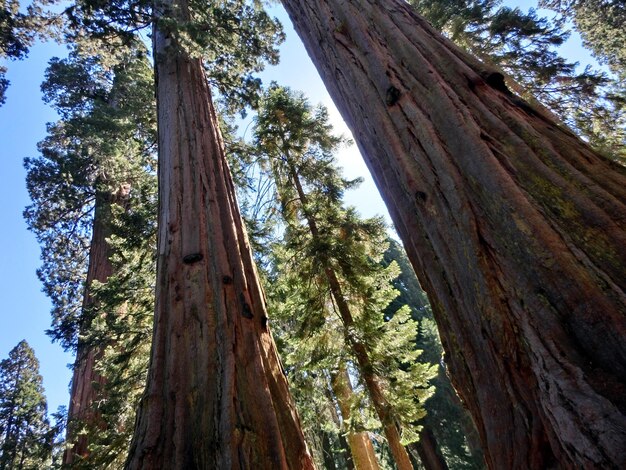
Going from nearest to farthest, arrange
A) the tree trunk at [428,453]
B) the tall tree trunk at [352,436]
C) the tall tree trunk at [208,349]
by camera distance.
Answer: the tall tree trunk at [208,349]
the tall tree trunk at [352,436]
the tree trunk at [428,453]

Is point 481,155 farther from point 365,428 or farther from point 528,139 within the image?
point 365,428

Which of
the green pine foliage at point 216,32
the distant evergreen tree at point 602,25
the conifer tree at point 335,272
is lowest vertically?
the conifer tree at point 335,272

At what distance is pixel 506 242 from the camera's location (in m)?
Result: 1.37

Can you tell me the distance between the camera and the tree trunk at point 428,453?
1603 cm

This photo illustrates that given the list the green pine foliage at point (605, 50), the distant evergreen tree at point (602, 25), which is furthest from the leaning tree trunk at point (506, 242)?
the distant evergreen tree at point (602, 25)

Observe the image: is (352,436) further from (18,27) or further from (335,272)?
(18,27)

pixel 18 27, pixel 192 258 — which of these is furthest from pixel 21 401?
pixel 192 258

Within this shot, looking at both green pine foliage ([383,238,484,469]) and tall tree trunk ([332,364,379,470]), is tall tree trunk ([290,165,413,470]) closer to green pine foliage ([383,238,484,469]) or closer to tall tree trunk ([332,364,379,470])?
tall tree trunk ([332,364,379,470])

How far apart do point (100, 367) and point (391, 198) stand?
7.57m

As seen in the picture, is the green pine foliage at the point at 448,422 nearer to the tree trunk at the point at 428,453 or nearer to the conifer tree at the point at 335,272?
the tree trunk at the point at 428,453

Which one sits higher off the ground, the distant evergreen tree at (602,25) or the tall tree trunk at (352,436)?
the distant evergreen tree at (602,25)

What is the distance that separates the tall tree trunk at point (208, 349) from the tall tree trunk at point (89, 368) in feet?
15.9

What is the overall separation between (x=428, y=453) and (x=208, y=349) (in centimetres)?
1740

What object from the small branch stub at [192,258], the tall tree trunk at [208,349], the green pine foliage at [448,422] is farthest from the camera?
the green pine foliage at [448,422]
